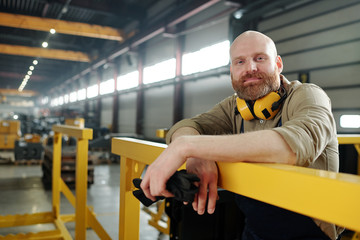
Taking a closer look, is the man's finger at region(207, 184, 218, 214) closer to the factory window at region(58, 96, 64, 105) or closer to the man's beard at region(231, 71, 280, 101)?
the man's beard at region(231, 71, 280, 101)

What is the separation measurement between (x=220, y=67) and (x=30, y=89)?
120 feet

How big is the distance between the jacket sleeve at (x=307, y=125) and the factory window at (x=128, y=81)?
12773 millimetres

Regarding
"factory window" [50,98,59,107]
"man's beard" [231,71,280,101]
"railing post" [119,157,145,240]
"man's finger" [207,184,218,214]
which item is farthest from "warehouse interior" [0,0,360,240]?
"factory window" [50,98,59,107]

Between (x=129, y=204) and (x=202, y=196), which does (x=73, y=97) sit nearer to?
(x=129, y=204)

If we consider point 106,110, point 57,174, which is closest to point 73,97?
point 106,110

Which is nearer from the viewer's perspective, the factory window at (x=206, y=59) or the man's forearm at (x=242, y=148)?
the man's forearm at (x=242, y=148)

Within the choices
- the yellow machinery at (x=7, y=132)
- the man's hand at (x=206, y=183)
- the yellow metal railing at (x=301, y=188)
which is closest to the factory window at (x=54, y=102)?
the yellow machinery at (x=7, y=132)

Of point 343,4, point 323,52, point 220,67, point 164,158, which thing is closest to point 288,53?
point 323,52

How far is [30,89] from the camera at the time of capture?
3838 centimetres

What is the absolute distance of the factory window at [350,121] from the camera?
5242 mm

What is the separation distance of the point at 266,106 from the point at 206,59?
7768 millimetres

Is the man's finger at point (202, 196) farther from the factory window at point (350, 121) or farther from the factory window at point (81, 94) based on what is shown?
the factory window at point (81, 94)

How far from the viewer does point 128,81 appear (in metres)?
15.0

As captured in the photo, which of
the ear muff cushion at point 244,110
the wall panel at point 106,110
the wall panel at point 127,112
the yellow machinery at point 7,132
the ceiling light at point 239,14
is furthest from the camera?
the wall panel at point 106,110
